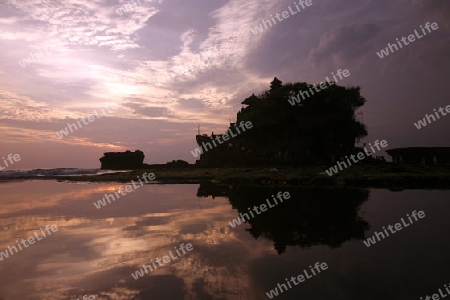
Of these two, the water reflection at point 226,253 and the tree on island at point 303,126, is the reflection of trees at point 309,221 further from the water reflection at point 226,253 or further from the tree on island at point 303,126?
the tree on island at point 303,126

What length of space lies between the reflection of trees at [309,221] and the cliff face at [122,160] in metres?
77.0

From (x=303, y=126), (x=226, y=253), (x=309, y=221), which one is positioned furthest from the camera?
(x=303, y=126)

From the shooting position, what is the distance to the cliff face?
3583 inches

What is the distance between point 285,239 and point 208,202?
9.20 meters

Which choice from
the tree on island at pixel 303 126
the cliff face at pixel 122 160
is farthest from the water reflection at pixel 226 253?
the cliff face at pixel 122 160

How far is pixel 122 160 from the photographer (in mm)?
91188

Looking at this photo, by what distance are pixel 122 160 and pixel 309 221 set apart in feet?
278

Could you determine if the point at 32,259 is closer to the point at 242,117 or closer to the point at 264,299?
the point at 264,299

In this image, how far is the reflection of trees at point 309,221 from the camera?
10.0 metres

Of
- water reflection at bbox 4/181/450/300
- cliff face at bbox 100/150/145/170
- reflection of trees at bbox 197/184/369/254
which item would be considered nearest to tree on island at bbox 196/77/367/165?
cliff face at bbox 100/150/145/170

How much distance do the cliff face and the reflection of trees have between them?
77.0m

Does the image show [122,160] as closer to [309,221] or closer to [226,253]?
[309,221]

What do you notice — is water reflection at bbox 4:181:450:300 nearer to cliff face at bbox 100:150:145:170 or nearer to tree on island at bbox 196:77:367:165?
tree on island at bbox 196:77:367:165

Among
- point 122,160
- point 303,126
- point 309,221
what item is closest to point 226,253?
point 309,221
